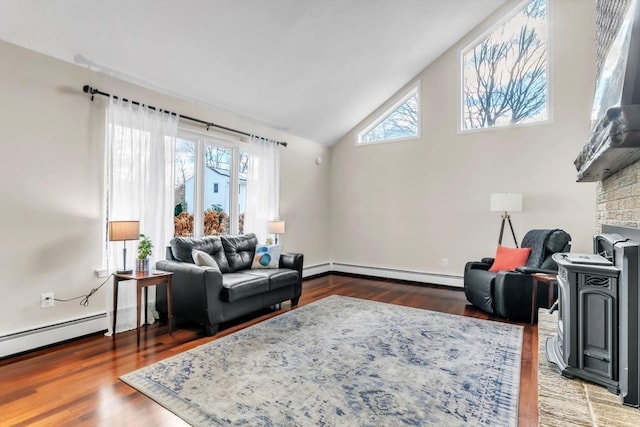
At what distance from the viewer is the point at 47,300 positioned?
2949 millimetres

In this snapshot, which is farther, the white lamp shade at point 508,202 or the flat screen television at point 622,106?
the white lamp shade at point 508,202

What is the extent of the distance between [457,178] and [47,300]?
5.34m

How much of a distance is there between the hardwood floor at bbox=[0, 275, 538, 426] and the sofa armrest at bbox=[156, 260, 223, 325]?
19cm

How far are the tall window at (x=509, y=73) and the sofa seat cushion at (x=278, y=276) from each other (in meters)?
3.59

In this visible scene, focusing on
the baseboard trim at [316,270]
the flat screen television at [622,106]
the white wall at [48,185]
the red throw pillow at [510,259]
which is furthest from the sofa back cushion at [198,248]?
the flat screen television at [622,106]

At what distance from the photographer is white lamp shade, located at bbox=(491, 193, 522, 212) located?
4516 mm

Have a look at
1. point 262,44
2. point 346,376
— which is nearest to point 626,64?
point 346,376

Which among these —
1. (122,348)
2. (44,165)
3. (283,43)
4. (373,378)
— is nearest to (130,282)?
(122,348)

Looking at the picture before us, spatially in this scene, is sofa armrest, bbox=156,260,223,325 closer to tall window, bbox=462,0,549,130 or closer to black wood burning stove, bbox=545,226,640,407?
black wood burning stove, bbox=545,226,640,407

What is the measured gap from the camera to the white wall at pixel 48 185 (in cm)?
274

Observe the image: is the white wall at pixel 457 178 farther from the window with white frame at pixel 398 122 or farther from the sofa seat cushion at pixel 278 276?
the sofa seat cushion at pixel 278 276

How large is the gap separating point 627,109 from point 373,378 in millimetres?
2054

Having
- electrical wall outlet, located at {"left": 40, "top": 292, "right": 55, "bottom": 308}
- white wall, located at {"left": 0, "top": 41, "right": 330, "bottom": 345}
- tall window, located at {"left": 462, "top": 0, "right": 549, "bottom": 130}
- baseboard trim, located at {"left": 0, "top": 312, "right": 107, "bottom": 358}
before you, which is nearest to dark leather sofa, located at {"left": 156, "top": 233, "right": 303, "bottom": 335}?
baseboard trim, located at {"left": 0, "top": 312, "right": 107, "bottom": 358}

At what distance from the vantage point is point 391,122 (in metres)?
6.12
